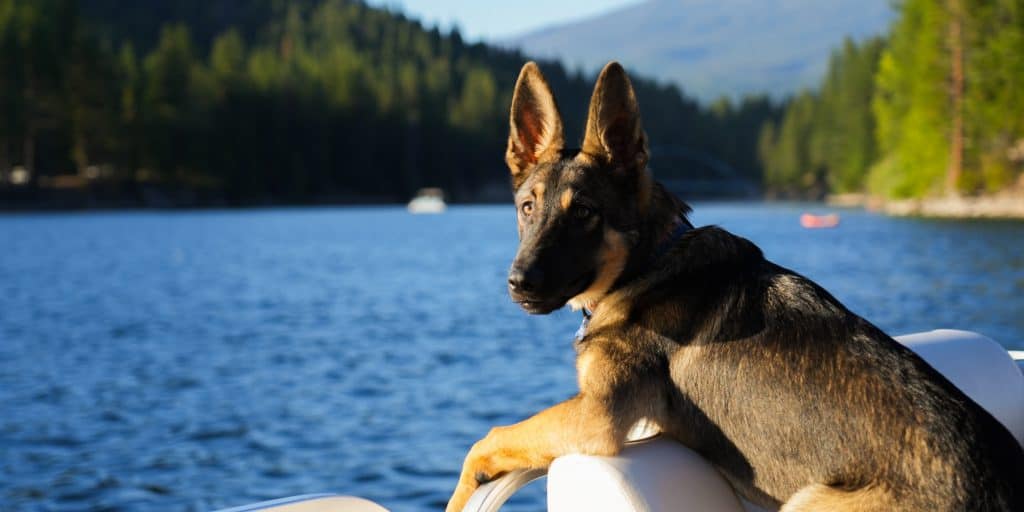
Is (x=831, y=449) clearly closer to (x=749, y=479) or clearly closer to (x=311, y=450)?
(x=749, y=479)

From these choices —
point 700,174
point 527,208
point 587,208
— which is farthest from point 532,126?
point 700,174

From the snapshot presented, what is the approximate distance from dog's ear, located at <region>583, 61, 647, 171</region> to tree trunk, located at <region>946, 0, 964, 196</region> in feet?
229

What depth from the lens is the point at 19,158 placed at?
309 ft

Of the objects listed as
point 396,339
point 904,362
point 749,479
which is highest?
point 904,362

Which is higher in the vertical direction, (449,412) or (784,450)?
(784,450)

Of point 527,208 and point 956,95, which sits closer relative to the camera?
point 527,208

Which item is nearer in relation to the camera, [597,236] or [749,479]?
[749,479]

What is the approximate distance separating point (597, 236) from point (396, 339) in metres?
19.8

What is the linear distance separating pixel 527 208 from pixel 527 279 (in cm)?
34

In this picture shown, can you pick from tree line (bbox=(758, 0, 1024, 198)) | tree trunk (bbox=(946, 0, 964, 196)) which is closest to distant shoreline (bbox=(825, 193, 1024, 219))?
tree line (bbox=(758, 0, 1024, 198))

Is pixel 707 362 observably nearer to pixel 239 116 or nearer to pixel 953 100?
pixel 953 100

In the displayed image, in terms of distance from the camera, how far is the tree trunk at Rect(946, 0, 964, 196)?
68.5 m

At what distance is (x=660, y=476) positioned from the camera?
3131 mm

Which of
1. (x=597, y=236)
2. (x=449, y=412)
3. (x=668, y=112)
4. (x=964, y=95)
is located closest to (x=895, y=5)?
(x=964, y=95)
